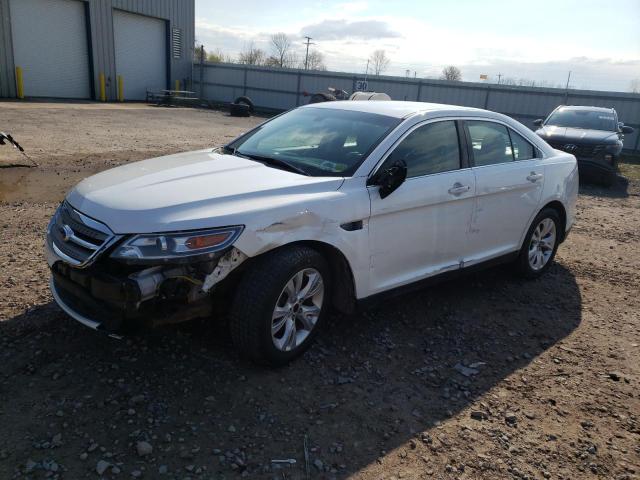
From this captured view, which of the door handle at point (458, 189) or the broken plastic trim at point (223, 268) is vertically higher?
the door handle at point (458, 189)

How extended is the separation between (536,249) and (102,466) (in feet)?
14.5

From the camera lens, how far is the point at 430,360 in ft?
12.2

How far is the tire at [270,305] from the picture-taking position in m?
3.07

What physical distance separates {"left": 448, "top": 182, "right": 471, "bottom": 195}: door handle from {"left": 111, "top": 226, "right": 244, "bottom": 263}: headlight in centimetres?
200

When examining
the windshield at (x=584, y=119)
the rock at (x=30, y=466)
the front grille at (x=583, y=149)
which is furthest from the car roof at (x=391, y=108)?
the windshield at (x=584, y=119)

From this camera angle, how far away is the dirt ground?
267 centimetres

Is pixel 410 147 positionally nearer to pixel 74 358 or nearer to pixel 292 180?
pixel 292 180

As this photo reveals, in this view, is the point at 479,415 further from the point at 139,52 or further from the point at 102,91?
the point at 139,52

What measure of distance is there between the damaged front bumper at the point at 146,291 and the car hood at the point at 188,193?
→ 221 millimetres

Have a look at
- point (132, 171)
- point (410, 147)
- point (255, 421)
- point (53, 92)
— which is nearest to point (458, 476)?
point (255, 421)

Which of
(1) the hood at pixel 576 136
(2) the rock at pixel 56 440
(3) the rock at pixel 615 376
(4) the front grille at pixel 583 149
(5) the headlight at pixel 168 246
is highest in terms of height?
(1) the hood at pixel 576 136

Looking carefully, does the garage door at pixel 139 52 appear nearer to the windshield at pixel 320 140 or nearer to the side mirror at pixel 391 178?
the windshield at pixel 320 140

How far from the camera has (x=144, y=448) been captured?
2.63 meters

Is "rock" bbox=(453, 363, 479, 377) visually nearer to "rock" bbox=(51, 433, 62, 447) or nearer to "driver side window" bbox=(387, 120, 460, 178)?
"driver side window" bbox=(387, 120, 460, 178)
